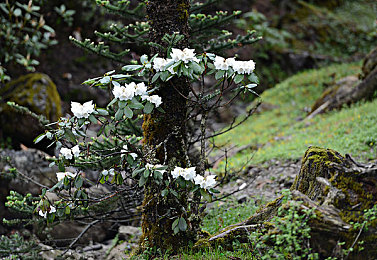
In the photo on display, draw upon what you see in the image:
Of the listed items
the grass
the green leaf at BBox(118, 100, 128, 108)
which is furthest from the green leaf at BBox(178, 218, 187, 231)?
the grass

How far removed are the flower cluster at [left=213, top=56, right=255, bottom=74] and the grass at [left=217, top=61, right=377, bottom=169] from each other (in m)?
1.72

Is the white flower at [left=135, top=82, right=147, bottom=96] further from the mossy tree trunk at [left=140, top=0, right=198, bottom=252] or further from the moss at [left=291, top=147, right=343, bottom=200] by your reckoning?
the moss at [left=291, top=147, right=343, bottom=200]

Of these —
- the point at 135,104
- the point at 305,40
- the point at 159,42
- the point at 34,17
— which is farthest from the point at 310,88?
the point at 135,104

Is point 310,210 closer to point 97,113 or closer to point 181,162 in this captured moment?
point 181,162

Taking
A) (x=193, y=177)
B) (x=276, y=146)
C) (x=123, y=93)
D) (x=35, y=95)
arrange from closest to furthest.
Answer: (x=123, y=93) < (x=193, y=177) < (x=35, y=95) < (x=276, y=146)

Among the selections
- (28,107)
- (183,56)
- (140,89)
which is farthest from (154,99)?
(28,107)

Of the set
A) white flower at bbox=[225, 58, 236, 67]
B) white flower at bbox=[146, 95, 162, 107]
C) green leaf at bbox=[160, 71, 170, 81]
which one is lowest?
white flower at bbox=[146, 95, 162, 107]

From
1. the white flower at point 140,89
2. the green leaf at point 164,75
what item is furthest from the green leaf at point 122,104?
the green leaf at point 164,75

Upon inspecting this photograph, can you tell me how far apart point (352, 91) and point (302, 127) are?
57.4 inches

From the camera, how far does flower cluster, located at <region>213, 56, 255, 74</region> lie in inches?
115

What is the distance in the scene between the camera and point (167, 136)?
136 inches

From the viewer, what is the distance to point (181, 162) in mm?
3559

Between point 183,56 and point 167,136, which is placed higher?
point 183,56

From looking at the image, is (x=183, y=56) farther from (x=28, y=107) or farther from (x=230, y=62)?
(x=28, y=107)
